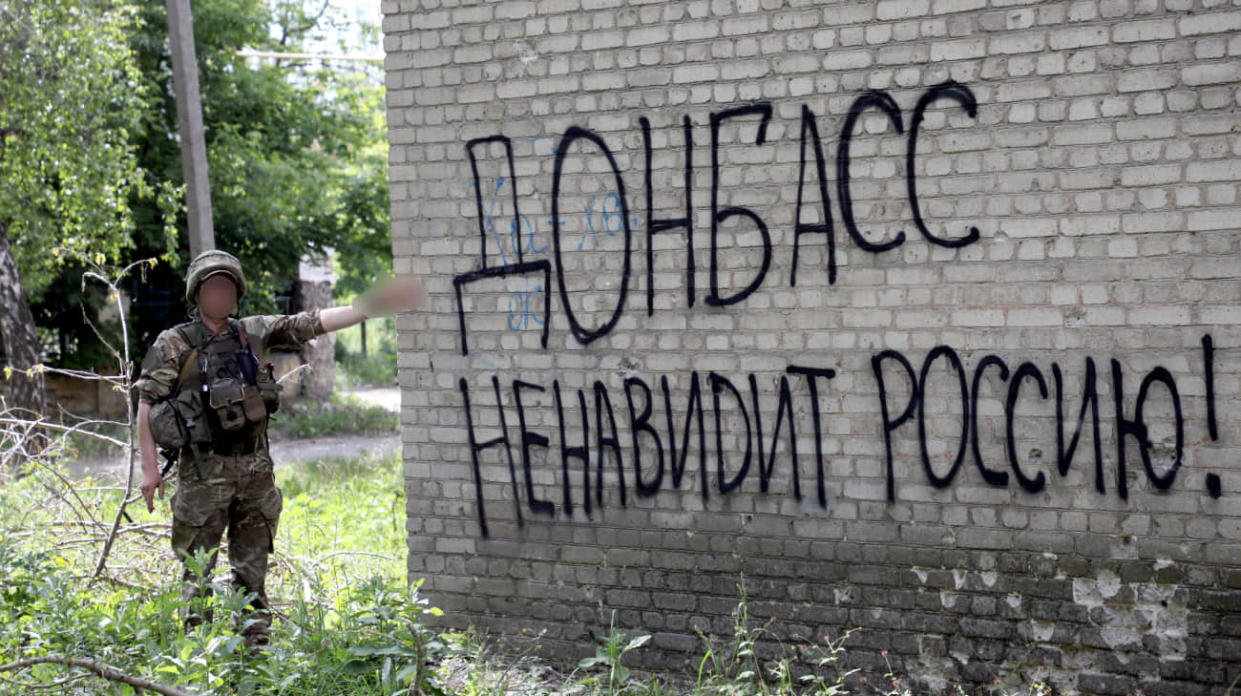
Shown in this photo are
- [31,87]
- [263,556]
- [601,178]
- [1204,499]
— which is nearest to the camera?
[1204,499]

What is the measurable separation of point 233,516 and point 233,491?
Answer: 18 cm

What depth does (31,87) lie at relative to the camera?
9.63 meters

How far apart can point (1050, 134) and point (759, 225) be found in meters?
1.13

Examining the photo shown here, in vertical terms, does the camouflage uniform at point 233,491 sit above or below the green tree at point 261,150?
below

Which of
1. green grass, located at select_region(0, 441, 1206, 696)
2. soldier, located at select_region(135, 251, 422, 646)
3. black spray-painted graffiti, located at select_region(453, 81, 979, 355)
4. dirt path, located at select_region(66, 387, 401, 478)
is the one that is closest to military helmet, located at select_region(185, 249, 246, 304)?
soldier, located at select_region(135, 251, 422, 646)

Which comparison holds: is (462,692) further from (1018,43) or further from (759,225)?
(1018,43)

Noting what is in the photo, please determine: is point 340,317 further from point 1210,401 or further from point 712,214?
point 1210,401

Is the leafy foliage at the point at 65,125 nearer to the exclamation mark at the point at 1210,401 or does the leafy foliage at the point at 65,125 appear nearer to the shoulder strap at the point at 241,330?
the shoulder strap at the point at 241,330

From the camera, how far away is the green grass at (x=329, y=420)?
1487cm

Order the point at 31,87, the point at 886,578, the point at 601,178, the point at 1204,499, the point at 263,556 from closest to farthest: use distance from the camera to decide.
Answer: the point at 1204,499, the point at 886,578, the point at 601,178, the point at 263,556, the point at 31,87

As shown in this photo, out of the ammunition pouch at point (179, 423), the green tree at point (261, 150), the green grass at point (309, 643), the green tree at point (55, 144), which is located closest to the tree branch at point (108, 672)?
the green grass at point (309, 643)

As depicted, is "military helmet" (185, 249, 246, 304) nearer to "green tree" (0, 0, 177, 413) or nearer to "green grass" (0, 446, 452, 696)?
"green grass" (0, 446, 452, 696)

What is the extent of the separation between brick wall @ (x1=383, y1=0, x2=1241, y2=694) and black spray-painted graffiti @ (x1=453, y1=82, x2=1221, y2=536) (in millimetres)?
12

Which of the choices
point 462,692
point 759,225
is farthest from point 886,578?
point 462,692
